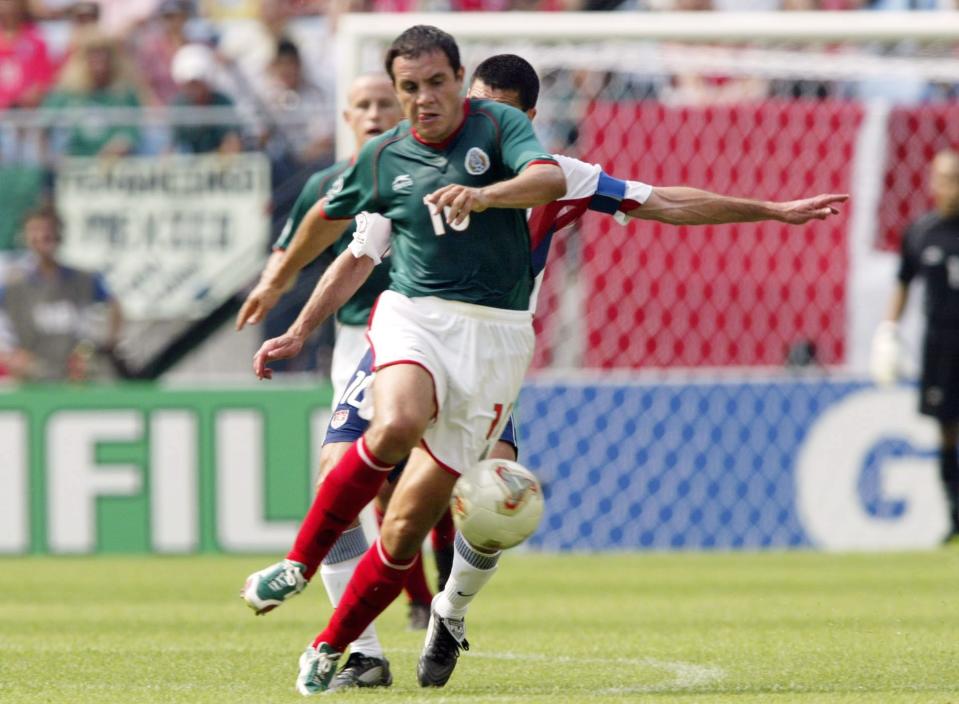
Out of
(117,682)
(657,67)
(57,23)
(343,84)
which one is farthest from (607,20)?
(117,682)

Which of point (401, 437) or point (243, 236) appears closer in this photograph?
point (401, 437)

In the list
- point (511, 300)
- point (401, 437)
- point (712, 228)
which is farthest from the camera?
point (712, 228)

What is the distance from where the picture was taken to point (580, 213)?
18.6 ft

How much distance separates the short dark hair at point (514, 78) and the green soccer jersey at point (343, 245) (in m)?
1.02

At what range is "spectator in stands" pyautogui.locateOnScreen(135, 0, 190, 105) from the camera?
47.2 feet

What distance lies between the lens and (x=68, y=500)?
11.8 m

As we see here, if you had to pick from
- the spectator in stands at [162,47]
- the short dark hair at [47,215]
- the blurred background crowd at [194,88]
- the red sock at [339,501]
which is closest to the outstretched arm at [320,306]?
the red sock at [339,501]

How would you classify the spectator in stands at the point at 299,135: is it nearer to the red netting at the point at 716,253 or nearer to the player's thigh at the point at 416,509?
the red netting at the point at 716,253

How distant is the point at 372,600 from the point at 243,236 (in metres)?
6.78

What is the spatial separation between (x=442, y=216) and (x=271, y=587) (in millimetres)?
1212

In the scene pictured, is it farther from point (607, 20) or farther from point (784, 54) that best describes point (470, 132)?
point (784, 54)

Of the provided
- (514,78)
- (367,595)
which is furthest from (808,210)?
(367,595)

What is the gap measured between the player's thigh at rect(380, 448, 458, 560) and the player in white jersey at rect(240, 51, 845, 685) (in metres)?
0.34

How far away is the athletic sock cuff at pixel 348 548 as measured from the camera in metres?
6.03
